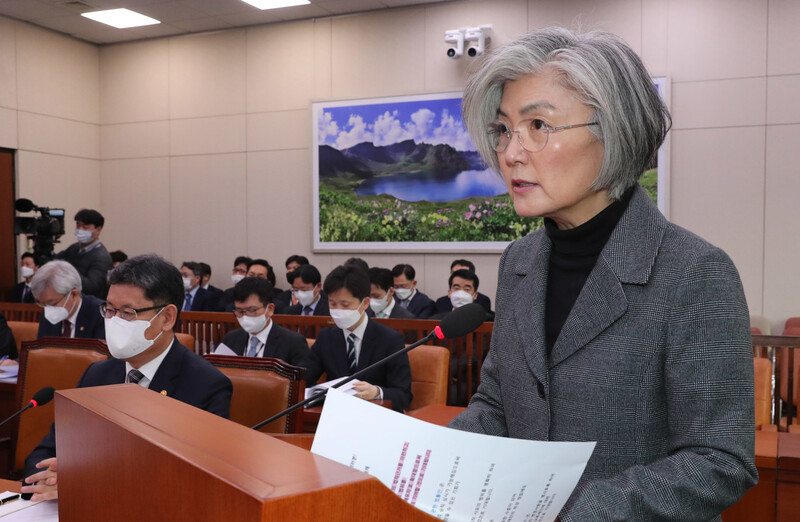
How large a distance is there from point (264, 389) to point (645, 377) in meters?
1.70

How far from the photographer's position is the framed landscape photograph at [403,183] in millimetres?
7219

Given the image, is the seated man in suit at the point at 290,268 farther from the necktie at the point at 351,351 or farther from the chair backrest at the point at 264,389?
the chair backrest at the point at 264,389

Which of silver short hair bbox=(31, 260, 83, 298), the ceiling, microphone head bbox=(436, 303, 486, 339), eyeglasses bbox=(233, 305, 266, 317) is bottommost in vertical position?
eyeglasses bbox=(233, 305, 266, 317)

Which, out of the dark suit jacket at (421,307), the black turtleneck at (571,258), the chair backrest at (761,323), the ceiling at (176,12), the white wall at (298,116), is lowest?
the chair backrest at (761,323)

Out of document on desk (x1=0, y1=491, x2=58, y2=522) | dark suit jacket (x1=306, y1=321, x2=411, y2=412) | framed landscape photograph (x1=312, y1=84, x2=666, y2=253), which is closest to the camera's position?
document on desk (x1=0, y1=491, x2=58, y2=522)

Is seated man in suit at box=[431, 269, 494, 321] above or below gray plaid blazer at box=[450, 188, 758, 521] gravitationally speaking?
below

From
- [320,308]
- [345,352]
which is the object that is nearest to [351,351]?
[345,352]

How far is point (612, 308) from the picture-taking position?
38.9 inches

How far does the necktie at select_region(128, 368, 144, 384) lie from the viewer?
7.34 feet

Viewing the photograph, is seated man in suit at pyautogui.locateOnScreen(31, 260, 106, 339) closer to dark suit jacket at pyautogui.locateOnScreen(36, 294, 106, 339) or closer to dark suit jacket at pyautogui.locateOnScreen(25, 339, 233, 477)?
dark suit jacket at pyautogui.locateOnScreen(36, 294, 106, 339)

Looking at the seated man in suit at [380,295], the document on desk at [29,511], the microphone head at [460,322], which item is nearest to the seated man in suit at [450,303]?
the seated man in suit at [380,295]

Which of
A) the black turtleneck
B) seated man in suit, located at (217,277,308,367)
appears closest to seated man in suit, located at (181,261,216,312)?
seated man in suit, located at (217,277,308,367)

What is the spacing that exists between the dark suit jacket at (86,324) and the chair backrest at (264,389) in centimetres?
209

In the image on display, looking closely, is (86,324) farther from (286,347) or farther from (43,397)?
(43,397)
